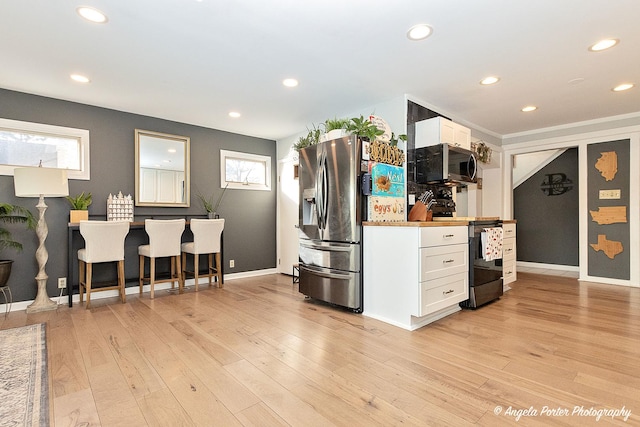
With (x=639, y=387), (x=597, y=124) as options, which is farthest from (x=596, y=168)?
(x=639, y=387)

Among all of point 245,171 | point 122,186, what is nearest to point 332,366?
point 122,186

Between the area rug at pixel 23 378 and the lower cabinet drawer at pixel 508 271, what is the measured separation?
4.28 metres

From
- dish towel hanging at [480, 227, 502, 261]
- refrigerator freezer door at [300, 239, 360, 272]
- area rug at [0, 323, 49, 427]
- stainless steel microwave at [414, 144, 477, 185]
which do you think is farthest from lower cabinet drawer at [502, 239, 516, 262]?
area rug at [0, 323, 49, 427]

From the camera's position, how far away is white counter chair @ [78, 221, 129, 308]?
3.38m

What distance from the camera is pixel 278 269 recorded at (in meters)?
5.67

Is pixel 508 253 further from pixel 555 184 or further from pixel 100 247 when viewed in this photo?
pixel 100 247

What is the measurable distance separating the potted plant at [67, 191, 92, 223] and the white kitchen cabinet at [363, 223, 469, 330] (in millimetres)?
3298

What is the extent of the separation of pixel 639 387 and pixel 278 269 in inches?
184

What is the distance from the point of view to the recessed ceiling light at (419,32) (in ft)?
7.66

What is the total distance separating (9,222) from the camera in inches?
133

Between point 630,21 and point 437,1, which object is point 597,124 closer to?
point 630,21

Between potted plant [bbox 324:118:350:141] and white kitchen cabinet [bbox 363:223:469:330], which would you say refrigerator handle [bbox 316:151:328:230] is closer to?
potted plant [bbox 324:118:350:141]

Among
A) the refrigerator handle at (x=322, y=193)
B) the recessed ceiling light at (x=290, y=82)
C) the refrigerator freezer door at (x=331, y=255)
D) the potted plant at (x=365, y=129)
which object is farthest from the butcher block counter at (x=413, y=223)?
the recessed ceiling light at (x=290, y=82)

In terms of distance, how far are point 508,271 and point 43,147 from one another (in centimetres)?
581
